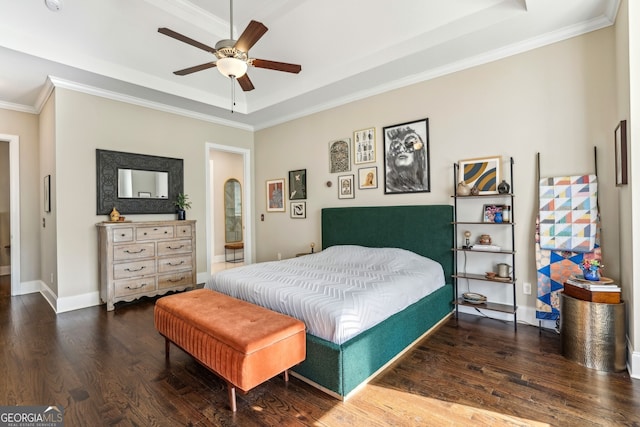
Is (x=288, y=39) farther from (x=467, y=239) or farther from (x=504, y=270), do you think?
(x=504, y=270)

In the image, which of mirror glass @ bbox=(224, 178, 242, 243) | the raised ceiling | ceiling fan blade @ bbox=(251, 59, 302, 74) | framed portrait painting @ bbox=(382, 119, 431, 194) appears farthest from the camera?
mirror glass @ bbox=(224, 178, 242, 243)

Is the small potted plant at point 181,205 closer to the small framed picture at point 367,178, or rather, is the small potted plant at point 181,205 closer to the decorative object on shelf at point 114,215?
the decorative object on shelf at point 114,215

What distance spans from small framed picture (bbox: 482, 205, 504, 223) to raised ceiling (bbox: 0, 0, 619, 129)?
64.1 inches

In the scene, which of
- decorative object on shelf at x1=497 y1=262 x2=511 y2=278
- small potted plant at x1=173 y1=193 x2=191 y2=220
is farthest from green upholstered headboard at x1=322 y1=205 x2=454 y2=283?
small potted plant at x1=173 y1=193 x2=191 y2=220

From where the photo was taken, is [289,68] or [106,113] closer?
[289,68]

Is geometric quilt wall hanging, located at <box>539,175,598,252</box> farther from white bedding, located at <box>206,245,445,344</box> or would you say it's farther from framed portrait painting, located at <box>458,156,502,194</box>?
white bedding, located at <box>206,245,445,344</box>

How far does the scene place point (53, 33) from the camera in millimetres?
3336

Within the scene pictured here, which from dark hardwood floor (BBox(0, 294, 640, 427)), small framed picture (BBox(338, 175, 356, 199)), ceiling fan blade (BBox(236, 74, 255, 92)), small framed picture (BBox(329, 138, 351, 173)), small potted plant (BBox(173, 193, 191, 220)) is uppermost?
ceiling fan blade (BBox(236, 74, 255, 92))

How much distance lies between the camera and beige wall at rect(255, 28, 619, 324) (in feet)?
9.25

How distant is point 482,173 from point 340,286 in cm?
214

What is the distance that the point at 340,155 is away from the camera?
4770 millimetres

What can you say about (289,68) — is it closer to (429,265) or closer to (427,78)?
(427,78)

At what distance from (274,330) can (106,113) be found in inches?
164

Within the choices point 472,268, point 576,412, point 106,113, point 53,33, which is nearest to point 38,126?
point 106,113
